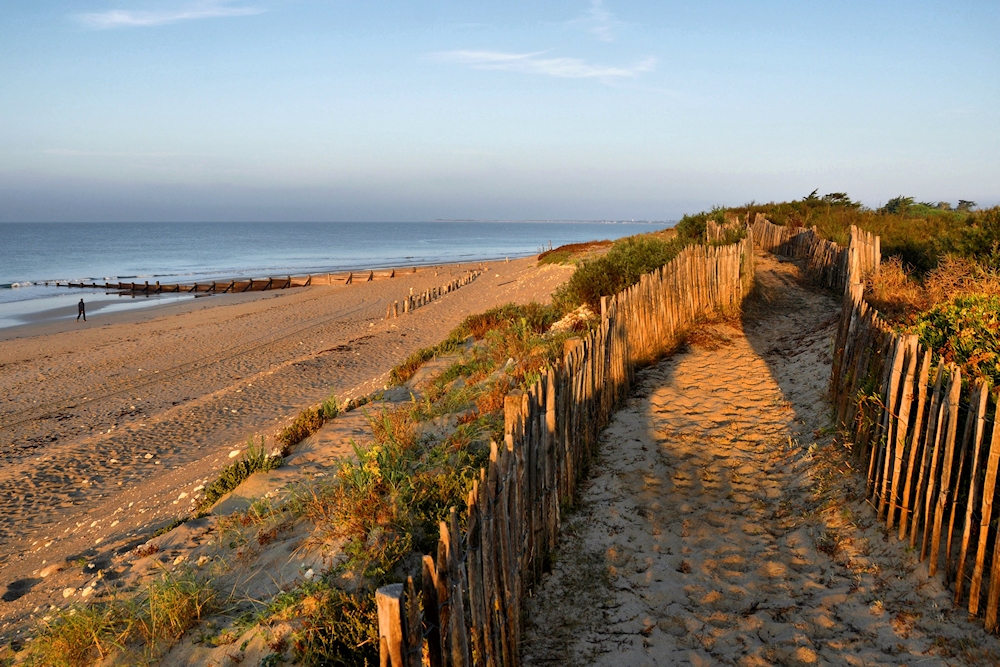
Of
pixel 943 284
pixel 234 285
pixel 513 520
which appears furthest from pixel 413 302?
pixel 234 285

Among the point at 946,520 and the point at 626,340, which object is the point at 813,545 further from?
the point at 626,340

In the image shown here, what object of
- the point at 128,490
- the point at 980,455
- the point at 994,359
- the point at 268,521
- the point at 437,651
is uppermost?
the point at 994,359

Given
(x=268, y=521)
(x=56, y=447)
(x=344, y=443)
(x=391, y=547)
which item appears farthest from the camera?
(x=56, y=447)

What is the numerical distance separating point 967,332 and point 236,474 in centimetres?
683

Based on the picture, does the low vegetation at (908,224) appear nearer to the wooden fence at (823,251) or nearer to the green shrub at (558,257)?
the wooden fence at (823,251)

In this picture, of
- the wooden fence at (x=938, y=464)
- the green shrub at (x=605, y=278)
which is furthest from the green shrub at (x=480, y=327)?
the wooden fence at (x=938, y=464)

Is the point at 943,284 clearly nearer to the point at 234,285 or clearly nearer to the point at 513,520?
the point at 513,520

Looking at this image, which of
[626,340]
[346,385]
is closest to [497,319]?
[346,385]

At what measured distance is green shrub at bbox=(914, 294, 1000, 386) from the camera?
4344 millimetres

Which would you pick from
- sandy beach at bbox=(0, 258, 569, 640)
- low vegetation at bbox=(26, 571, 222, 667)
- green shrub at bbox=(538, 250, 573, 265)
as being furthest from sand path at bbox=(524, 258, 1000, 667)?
green shrub at bbox=(538, 250, 573, 265)

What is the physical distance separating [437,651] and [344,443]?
471cm

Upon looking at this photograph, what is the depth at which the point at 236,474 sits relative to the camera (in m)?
6.64

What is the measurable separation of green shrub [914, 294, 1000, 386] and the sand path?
1.18 meters

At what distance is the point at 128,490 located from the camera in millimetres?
7668
